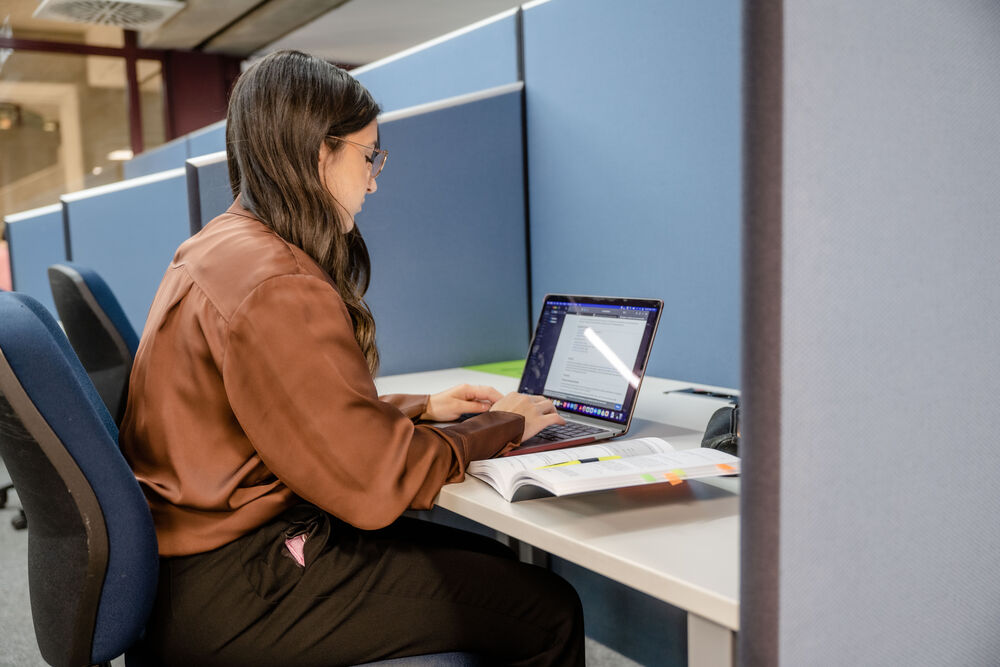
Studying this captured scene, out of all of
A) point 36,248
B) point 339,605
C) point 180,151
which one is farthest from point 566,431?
point 180,151

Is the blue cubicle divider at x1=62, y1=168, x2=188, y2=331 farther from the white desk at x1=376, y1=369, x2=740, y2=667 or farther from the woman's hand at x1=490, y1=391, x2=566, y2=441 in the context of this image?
the white desk at x1=376, y1=369, x2=740, y2=667

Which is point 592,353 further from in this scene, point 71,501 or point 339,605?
point 71,501

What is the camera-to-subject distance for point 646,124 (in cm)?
157

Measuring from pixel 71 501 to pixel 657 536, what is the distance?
55 cm

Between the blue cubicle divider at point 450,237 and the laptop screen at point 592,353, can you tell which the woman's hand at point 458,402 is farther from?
the blue cubicle divider at point 450,237

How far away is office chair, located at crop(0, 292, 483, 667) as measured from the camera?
79cm

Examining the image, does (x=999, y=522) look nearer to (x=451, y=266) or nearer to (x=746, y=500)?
(x=746, y=500)

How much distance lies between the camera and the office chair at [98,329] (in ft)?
6.38

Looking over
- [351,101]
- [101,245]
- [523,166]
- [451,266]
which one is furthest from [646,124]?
[101,245]

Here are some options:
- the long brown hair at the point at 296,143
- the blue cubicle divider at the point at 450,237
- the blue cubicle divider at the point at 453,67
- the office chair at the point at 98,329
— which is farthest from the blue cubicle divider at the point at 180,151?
the long brown hair at the point at 296,143

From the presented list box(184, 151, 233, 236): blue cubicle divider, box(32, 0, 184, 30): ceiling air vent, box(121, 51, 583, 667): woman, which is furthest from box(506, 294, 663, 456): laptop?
box(32, 0, 184, 30): ceiling air vent

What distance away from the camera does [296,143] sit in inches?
37.9

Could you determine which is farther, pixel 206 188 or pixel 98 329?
pixel 98 329

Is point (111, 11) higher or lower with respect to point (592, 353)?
higher
